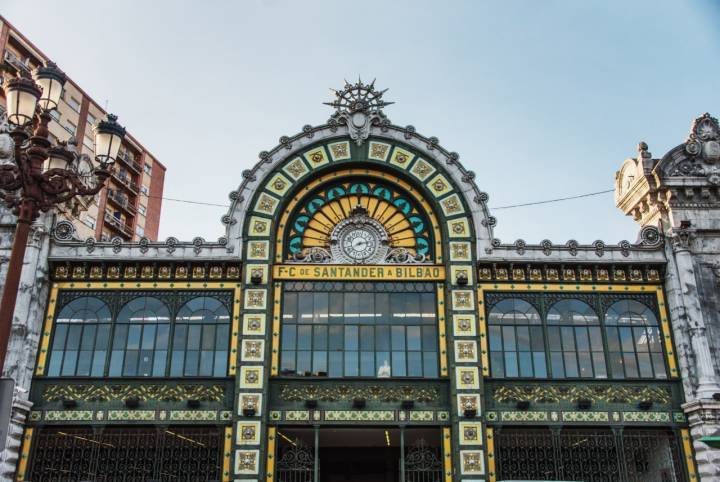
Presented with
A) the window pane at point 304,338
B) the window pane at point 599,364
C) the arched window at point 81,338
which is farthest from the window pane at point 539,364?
the arched window at point 81,338

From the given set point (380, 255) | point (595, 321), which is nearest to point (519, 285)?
point (595, 321)

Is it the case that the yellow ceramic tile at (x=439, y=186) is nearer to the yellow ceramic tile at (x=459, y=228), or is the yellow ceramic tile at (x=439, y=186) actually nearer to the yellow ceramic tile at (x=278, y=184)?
the yellow ceramic tile at (x=459, y=228)

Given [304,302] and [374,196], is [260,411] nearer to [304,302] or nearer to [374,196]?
[304,302]

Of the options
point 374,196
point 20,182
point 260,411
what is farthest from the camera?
point 374,196

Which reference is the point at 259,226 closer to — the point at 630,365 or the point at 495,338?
the point at 495,338

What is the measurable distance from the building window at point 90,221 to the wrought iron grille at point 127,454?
2962 cm

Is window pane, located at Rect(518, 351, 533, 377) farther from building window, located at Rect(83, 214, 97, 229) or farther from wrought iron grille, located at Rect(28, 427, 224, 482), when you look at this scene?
building window, located at Rect(83, 214, 97, 229)

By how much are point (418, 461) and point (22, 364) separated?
14574mm

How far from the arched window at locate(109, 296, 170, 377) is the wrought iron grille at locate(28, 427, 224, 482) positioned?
7.11ft

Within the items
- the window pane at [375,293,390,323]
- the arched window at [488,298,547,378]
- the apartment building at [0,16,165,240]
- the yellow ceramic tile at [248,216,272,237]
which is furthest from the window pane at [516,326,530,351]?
the apartment building at [0,16,165,240]

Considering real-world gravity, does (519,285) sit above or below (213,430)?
above

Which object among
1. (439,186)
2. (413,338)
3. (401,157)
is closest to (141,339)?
(413,338)

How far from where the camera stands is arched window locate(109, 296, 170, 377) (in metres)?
25.7

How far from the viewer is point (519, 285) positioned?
27.0m
